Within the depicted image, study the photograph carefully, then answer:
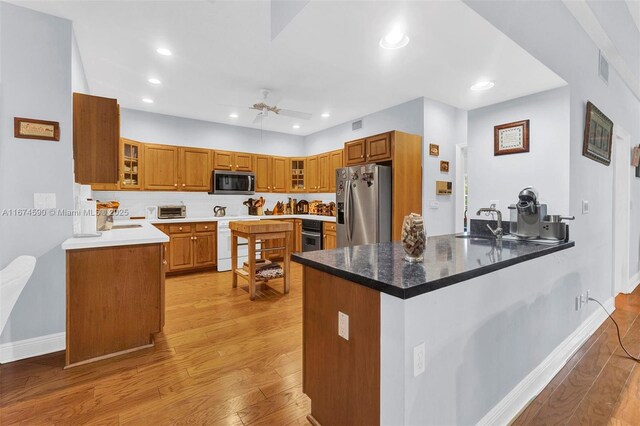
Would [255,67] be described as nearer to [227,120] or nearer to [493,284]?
[227,120]

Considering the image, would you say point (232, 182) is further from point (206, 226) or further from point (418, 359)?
point (418, 359)

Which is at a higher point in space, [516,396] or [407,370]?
[407,370]

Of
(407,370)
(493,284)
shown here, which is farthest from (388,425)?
(493,284)

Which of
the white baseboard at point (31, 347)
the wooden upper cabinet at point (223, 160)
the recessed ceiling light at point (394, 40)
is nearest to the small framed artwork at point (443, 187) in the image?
the recessed ceiling light at point (394, 40)

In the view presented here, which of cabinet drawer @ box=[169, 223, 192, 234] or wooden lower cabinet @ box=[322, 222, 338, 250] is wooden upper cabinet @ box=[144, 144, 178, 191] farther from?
wooden lower cabinet @ box=[322, 222, 338, 250]

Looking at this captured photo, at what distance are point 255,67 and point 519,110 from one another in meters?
2.63

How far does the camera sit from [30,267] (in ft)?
5.18

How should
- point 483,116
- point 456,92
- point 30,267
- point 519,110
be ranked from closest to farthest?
point 30,267, point 519,110, point 483,116, point 456,92

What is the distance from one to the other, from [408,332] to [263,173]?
517cm

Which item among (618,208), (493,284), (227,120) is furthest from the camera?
(227,120)

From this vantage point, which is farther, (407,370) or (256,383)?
(256,383)

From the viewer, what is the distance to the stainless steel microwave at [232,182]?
520cm

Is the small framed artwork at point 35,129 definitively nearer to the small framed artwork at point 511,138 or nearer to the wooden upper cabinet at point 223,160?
the wooden upper cabinet at point 223,160

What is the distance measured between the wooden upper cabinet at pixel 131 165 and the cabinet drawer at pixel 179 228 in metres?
0.85
